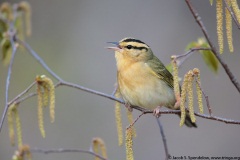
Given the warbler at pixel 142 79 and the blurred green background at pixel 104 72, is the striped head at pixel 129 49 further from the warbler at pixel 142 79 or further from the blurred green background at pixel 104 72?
the blurred green background at pixel 104 72

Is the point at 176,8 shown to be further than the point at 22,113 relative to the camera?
Yes

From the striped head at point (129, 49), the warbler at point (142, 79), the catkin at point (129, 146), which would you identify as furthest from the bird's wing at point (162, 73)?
the catkin at point (129, 146)

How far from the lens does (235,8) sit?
276cm

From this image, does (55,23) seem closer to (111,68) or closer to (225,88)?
(111,68)

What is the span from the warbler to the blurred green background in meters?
2.74

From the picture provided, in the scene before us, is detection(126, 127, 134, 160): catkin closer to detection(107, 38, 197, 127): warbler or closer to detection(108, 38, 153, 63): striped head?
detection(107, 38, 197, 127): warbler

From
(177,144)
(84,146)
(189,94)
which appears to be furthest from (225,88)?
(189,94)

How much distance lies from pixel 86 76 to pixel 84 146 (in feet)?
4.74

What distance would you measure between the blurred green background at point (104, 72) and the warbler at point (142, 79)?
274cm

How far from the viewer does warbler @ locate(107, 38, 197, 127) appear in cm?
434

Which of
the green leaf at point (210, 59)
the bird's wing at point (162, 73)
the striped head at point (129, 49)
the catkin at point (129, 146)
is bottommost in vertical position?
the catkin at point (129, 146)

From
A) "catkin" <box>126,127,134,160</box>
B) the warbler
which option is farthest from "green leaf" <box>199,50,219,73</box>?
"catkin" <box>126,127,134,160</box>

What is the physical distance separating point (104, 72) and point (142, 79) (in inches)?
161

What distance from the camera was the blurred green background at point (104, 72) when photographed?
7438mm
